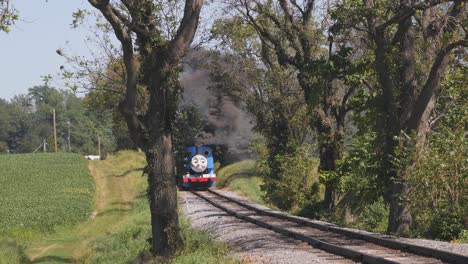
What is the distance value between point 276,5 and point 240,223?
1217 cm

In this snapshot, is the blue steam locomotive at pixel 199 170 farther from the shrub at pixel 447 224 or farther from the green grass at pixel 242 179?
the shrub at pixel 447 224

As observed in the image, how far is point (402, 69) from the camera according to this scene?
20.5 meters

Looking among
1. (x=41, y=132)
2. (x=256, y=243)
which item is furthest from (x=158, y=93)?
(x=41, y=132)

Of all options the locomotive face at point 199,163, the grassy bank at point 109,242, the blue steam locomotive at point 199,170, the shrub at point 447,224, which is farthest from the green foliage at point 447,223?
the locomotive face at point 199,163

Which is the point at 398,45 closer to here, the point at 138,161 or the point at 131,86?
the point at 131,86

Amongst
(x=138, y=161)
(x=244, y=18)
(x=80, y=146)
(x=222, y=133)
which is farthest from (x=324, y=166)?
(x=80, y=146)

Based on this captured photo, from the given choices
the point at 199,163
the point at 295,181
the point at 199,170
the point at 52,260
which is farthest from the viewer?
the point at 199,170

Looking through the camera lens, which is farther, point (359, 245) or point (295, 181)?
point (295, 181)

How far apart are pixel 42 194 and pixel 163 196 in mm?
31897

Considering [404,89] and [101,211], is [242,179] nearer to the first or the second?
[101,211]

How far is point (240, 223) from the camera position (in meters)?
23.8

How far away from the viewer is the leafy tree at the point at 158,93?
16.1 metres

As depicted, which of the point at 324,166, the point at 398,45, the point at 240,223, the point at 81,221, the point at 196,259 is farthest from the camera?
the point at 81,221

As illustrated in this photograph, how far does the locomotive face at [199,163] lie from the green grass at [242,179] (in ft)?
8.53
